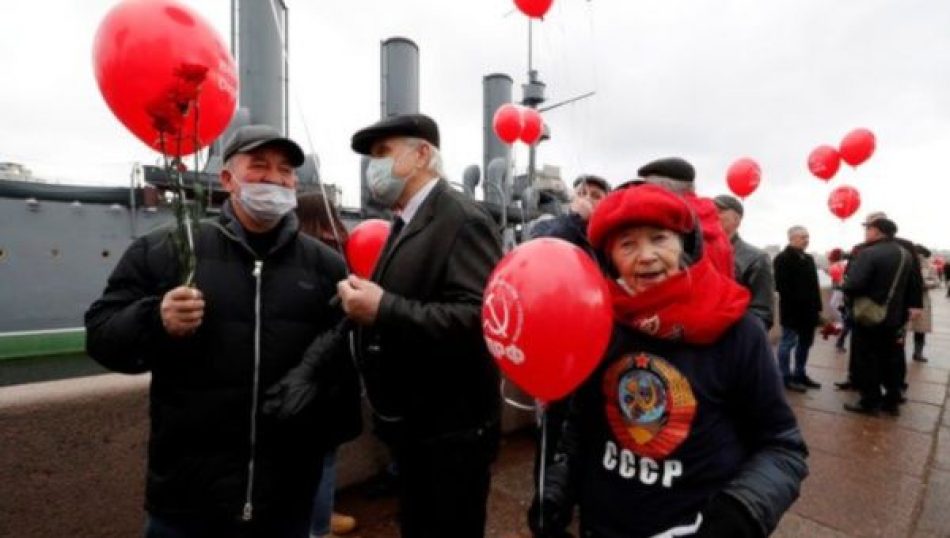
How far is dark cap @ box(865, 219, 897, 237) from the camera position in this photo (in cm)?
526

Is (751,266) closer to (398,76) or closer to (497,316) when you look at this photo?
(497,316)

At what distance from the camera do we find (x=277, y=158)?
197cm

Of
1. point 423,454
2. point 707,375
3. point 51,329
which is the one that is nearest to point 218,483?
point 423,454

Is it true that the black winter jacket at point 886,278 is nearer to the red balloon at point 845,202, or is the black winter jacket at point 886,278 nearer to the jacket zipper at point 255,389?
the red balloon at point 845,202

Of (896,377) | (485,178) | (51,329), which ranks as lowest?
(51,329)

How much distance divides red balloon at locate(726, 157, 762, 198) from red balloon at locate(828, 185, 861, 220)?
2.90m

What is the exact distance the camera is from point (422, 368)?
1.73 meters

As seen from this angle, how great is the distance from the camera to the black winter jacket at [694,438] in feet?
4.27

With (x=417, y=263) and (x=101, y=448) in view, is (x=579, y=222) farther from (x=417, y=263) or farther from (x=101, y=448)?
(x=101, y=448)

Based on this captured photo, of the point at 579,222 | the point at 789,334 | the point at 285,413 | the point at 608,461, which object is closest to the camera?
the point at 608,461

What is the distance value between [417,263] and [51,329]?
1362 centimetres

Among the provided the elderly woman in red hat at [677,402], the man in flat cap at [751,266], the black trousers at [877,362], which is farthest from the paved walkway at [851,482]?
the elderly woman in red hat at [677,402]

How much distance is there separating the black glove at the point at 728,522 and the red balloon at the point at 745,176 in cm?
704

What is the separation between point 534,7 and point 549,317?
4963 mm
